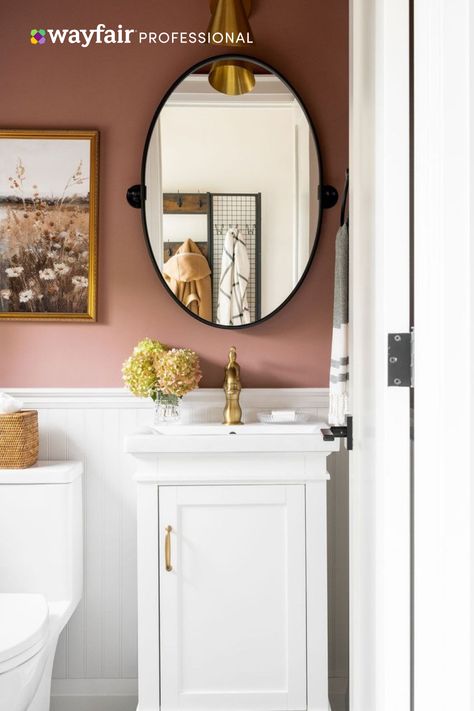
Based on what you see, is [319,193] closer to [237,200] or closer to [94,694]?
[237,200]

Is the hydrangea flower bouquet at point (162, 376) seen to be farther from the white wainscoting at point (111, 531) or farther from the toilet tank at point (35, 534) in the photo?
the toilet tank at point (35, 534)

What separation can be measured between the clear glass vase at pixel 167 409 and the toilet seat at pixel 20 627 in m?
0.64

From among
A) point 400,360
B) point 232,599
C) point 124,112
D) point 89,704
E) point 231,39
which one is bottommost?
point 89,704

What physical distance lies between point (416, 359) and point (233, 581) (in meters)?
1.12

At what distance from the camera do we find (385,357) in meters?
0.88

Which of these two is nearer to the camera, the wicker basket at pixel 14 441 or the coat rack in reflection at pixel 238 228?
the wicker basket at pixel 14 441

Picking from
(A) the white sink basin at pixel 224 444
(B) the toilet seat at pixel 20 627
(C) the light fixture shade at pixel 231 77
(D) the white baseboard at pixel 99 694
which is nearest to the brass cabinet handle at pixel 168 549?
(A) the white sink basin at pixel 224 444

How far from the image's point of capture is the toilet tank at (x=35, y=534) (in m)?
1.88

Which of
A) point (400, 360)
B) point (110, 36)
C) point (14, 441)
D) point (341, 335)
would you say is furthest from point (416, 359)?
point (110, 36)

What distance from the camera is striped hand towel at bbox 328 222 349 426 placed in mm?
1646

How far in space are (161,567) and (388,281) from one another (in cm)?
118

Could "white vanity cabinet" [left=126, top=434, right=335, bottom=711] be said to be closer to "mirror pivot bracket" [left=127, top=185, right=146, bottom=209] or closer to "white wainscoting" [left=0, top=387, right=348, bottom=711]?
"white wainscoting" [left=0, top=387, right=348, bottom=711]

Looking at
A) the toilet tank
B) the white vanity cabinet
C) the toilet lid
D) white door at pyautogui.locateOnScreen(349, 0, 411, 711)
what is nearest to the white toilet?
the toilet tank

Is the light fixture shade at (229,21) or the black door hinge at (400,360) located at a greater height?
the light fixture shade at (229,21)
